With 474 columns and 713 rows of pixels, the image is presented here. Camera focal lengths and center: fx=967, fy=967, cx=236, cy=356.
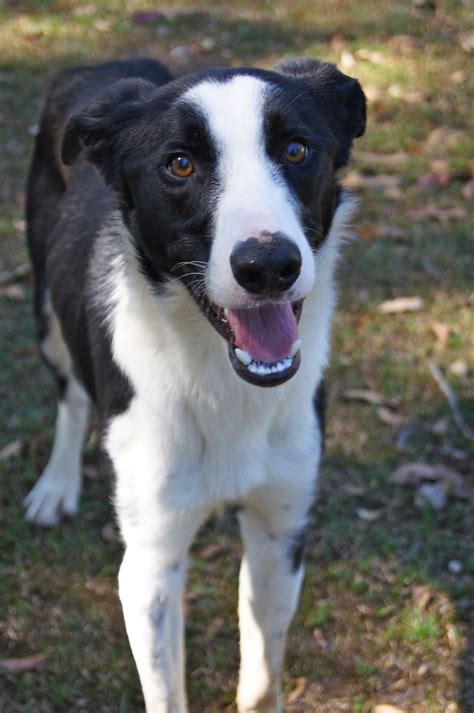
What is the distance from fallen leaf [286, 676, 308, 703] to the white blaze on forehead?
1.75m

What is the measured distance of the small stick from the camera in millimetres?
4520

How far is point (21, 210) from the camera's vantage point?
630cm

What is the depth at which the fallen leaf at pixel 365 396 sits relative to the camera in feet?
15.5

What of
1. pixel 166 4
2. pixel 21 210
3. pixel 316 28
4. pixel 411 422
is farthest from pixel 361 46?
pixel 411 422

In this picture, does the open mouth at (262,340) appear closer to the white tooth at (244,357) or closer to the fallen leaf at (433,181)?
the white tooth at (244,357)

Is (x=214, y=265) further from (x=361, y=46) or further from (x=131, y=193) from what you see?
(x=361, y=46)

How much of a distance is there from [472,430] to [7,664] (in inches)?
90.9

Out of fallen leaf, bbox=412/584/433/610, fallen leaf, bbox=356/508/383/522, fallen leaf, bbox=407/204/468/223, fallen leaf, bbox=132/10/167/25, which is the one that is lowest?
fallen leaf, bbox=412/584/433/610

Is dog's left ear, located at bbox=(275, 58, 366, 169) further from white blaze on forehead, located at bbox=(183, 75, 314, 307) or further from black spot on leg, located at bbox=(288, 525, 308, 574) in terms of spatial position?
black spot on leg, located at bbox=(288, 525, 308, 574)

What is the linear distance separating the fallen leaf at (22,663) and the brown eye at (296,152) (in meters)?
2.16

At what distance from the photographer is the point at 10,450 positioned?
457 centimetres

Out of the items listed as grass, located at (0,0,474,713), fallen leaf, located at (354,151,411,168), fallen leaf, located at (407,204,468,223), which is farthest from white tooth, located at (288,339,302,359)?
fallen leaf, located at (354,151,411,168)

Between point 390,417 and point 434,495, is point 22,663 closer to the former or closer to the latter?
point 434,495

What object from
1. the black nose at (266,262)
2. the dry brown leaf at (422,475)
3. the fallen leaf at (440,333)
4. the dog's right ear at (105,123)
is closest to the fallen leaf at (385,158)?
the fallen leaf at (440,333)
